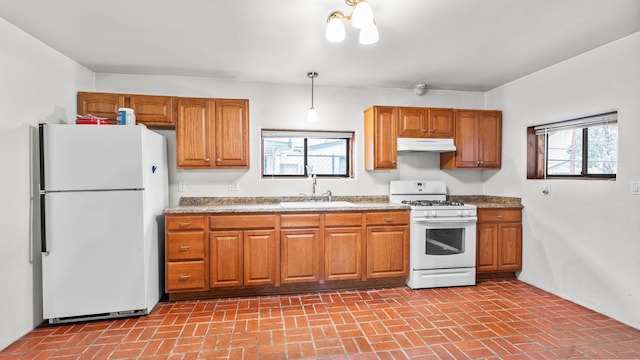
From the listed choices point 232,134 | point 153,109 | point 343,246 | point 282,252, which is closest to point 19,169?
point 153,109

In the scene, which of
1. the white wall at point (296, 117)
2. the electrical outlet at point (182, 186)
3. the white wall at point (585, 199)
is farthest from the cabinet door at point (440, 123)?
the electrical outlet at point (182, 186)

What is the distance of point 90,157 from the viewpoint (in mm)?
2656

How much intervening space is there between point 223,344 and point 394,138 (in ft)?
8.75

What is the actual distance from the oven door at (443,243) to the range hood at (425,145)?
828 millimetres

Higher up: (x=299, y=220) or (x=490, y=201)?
(x=490, y=201)

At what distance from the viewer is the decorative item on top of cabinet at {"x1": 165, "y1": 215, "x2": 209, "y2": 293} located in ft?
10.1

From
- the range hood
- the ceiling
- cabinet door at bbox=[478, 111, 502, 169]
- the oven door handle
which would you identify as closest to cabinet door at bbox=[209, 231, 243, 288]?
the ceiling

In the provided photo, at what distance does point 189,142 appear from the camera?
3.39 meters

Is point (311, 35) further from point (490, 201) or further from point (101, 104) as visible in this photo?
point (490, 201)

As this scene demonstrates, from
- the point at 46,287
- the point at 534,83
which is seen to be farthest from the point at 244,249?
Result: the point at 534,83

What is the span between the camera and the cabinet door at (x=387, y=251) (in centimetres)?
343

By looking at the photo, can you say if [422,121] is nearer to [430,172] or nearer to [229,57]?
[430,172]

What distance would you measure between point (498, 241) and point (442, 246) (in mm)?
715

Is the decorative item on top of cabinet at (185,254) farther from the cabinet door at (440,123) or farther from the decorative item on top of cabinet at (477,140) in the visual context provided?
the decorative item on top of cabinet at (477,140)
